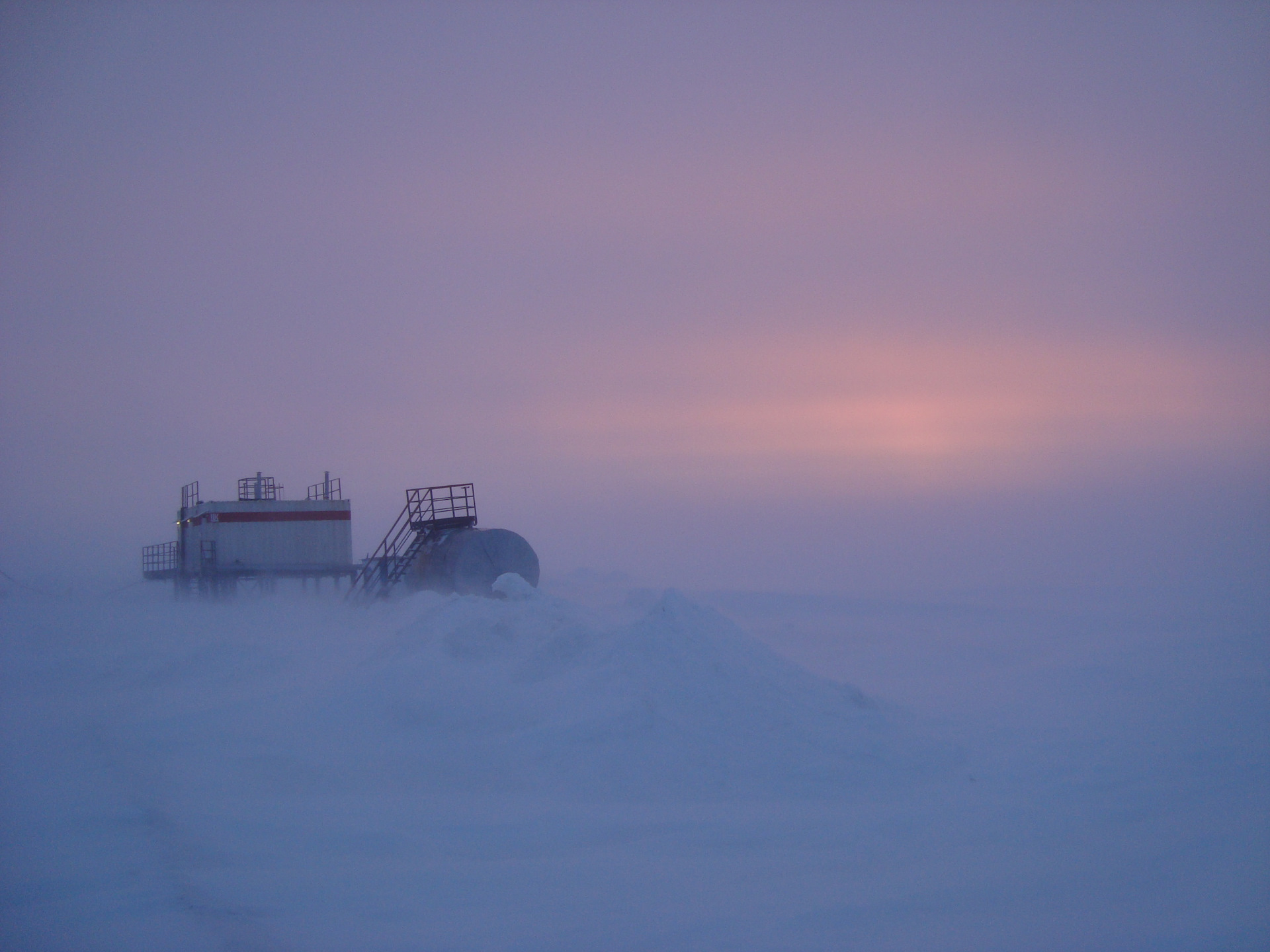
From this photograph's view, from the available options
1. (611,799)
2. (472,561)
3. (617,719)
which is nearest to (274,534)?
(472,561)

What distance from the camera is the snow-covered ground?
727 cm

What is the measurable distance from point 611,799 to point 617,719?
4.86ft

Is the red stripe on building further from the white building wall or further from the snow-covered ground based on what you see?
the snow-covered ground

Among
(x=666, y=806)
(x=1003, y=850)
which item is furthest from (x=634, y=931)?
(x=1003, y=850)

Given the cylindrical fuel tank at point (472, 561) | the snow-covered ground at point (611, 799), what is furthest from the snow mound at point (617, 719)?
the cylindrical fuel tank at point (472, 561)

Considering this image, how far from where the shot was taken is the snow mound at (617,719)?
1073 cm

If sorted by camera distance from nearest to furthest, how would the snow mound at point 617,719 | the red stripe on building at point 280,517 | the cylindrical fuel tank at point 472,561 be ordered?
the snow mound at point 617,719 < the cylindrical fuel tank at point 472,561 < the red stripe on building at point 280,517

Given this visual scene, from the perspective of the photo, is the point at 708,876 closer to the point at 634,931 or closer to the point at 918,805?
the point at 634,931

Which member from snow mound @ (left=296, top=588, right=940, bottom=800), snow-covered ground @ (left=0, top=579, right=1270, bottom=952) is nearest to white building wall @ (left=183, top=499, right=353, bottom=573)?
snow-covered ground @ (left=0, top=579, right=1270, bottom=952)

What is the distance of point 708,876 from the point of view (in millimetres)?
8062

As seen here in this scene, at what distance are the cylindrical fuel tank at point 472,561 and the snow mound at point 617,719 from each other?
976 cm

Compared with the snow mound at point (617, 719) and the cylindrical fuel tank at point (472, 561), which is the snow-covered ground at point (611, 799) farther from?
the cylindrical fuel tank at point (472, 561)

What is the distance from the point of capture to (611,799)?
1012 centimetres

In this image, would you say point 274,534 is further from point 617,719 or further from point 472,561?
point 617,719
